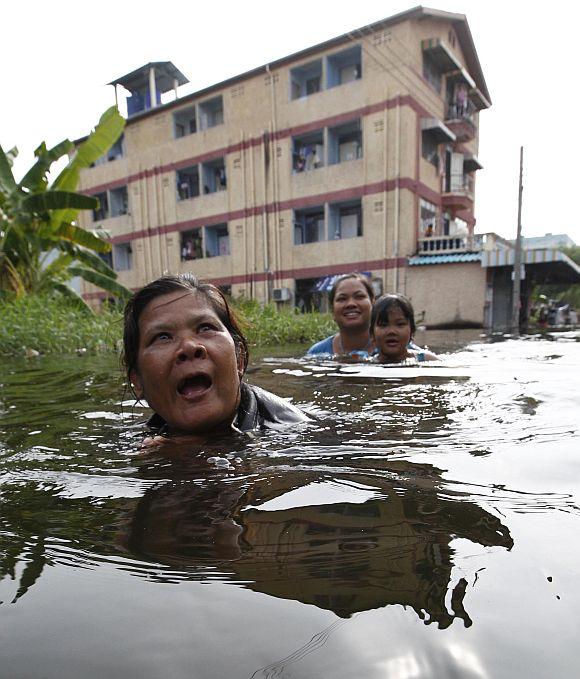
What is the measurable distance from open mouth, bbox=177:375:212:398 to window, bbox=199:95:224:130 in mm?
20529

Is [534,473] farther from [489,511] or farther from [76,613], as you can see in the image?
[76,613]

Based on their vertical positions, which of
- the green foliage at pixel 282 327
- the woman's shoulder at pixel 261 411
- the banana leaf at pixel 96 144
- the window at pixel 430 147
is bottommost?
the green foliage at pixel 282 327

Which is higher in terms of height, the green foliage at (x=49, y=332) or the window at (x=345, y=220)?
the window at (x=345, y=220)

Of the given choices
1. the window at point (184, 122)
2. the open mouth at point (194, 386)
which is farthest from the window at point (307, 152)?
the open mouth at point (194, 386)

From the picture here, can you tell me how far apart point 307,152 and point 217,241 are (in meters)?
5.34

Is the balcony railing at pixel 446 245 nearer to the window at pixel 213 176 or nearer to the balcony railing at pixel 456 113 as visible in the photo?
the balcony railing at pixel 456 113

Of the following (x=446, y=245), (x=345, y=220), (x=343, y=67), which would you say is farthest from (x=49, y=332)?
(x=343, y=67)

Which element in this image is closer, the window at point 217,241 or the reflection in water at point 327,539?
the reflection in water at point 327,539

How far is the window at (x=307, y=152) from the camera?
1852cm

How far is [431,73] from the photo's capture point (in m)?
18.2

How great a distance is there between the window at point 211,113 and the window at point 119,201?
204 inches

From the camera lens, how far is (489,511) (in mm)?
1212

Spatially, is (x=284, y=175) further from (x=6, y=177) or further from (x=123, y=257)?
(x=6, y=177)

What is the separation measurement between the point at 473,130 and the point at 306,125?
22.9 feet
